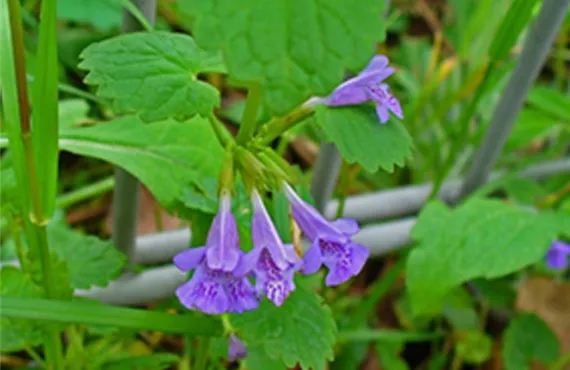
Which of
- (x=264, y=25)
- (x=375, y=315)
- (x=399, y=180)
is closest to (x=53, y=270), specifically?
(x=264, y=25)

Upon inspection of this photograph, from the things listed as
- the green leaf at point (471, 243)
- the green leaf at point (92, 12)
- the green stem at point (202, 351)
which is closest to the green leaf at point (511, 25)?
the green leaf at point (471, 243)

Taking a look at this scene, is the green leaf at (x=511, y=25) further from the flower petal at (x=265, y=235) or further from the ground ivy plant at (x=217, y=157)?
the flower petal at (x=265, y=235)

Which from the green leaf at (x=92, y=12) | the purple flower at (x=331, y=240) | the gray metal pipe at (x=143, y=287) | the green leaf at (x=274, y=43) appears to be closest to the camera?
the green leaf at (x=274, y=43)

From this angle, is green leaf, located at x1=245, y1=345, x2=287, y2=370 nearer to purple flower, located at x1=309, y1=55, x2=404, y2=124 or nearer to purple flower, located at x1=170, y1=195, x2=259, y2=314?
purple flower, located at x1=170, y1=195, x2=259, y2=314

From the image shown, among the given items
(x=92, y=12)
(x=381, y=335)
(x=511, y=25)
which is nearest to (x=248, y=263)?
(x=511, y=25)

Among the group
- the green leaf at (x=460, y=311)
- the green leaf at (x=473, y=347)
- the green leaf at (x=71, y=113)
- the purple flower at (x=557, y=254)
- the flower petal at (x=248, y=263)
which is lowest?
the green leaf at (x=473, y=347)

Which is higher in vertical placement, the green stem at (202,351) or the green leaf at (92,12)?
the green leaf at (92,12)

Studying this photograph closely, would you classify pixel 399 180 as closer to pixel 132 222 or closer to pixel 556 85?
pixel 556 85
